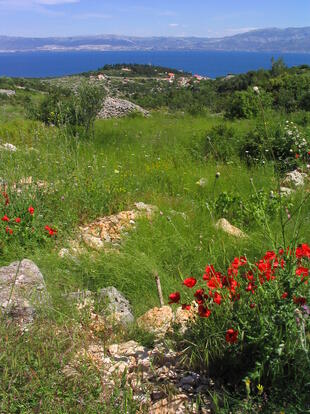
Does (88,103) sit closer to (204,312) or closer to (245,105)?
(245,105)

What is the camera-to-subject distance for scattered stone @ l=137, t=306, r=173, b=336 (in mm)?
2689

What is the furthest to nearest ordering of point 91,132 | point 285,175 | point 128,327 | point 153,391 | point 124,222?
point 91,132, point 285,175, point 124,222, point 128,327, point 153,391

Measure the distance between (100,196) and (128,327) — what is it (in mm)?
2628

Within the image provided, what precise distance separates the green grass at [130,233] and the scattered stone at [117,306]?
0.17 m

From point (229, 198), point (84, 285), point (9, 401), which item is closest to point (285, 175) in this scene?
point (229, 198)

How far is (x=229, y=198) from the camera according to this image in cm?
496

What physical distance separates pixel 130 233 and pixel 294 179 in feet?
10.2

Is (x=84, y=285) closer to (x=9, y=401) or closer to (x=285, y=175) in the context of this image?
(x=9, y=401)

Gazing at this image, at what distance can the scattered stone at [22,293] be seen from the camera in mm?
2605

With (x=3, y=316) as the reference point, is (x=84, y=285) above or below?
below

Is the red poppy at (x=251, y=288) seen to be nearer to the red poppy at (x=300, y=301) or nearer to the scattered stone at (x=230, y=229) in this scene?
the red poppy at (x=300, y=301)

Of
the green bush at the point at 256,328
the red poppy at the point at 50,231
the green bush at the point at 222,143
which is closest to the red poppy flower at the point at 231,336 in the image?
the green bush at the point at 256,328

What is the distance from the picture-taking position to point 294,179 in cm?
626

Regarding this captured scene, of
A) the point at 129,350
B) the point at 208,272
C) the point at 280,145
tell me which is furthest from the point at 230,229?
the point at 280,145
